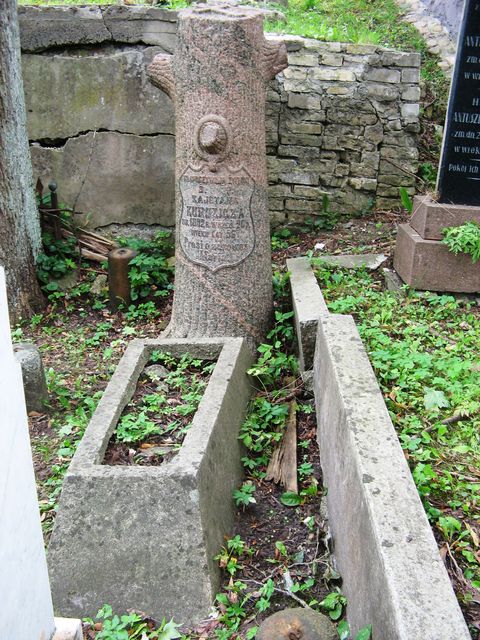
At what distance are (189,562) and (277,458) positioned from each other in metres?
1.03

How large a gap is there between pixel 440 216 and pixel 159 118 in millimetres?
2698

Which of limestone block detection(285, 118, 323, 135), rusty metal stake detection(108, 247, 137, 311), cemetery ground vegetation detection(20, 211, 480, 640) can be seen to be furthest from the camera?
limestone block detection(285, 118, 323, 135)

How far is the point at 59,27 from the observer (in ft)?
17.8

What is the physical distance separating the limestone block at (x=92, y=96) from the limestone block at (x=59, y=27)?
11cm

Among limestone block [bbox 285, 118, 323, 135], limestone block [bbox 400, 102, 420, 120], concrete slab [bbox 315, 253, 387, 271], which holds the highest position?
limestone block [bbox 400, 102, 420, 120]

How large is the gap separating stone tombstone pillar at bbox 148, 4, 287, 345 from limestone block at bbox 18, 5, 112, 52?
176 centimetres

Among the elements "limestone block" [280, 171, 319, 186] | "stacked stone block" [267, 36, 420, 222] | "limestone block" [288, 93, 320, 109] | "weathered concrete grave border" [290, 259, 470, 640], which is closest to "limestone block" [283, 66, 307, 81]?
"stacked stone block" [267, 36, 420, 222]

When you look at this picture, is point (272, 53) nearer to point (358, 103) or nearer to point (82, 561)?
point (358, 103)

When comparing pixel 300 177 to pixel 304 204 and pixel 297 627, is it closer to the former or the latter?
pixel 304 204

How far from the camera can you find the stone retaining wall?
17.9 ft

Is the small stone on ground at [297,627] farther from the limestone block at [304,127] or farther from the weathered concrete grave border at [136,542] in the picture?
the limestone block at [304,127]

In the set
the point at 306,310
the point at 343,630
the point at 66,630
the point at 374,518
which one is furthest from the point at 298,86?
the point at 66,630

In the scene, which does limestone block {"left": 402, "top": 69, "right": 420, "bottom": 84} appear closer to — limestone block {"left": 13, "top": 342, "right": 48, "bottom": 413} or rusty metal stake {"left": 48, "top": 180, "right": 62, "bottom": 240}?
rusty metal stake {"left": 48, "top": 180, "right": 62, "bottom": 240}

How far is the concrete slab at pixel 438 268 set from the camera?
422 cm
